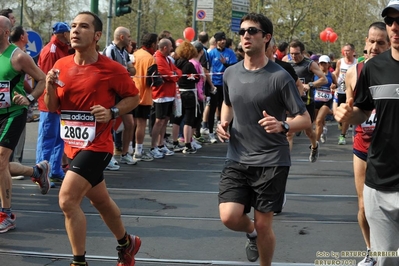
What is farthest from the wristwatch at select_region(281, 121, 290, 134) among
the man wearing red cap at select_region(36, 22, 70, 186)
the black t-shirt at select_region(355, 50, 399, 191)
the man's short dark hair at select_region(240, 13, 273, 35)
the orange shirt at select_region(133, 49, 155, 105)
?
the orange shirt at select_region(133, 49, 155, 105)

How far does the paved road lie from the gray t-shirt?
1.20m

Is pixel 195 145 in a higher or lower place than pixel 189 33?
lower

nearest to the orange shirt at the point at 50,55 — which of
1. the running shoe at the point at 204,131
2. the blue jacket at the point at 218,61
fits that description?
the blue jacket at the point at 218,61

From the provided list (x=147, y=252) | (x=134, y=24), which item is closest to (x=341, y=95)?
(x=147, y=252)

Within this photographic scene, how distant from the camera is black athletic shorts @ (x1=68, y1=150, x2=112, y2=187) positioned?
559 centimetres

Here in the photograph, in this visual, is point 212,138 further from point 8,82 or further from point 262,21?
point 262,21

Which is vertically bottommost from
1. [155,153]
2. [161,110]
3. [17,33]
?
[155,153]

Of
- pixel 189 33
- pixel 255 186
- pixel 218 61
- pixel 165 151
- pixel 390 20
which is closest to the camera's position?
pixel 390 20

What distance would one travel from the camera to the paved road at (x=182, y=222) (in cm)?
646

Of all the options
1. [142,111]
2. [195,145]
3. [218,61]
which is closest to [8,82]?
[142,111]

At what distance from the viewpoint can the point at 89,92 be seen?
582 centimetres

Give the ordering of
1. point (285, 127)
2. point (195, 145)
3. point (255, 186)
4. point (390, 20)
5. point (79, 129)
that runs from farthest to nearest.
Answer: point (195, 145) → point (79, 129) → point (255, 186) → point (285, 127) → point (390, 20)

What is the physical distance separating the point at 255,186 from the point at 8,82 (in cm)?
315

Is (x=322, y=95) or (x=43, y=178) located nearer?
(x=43, y=178)
